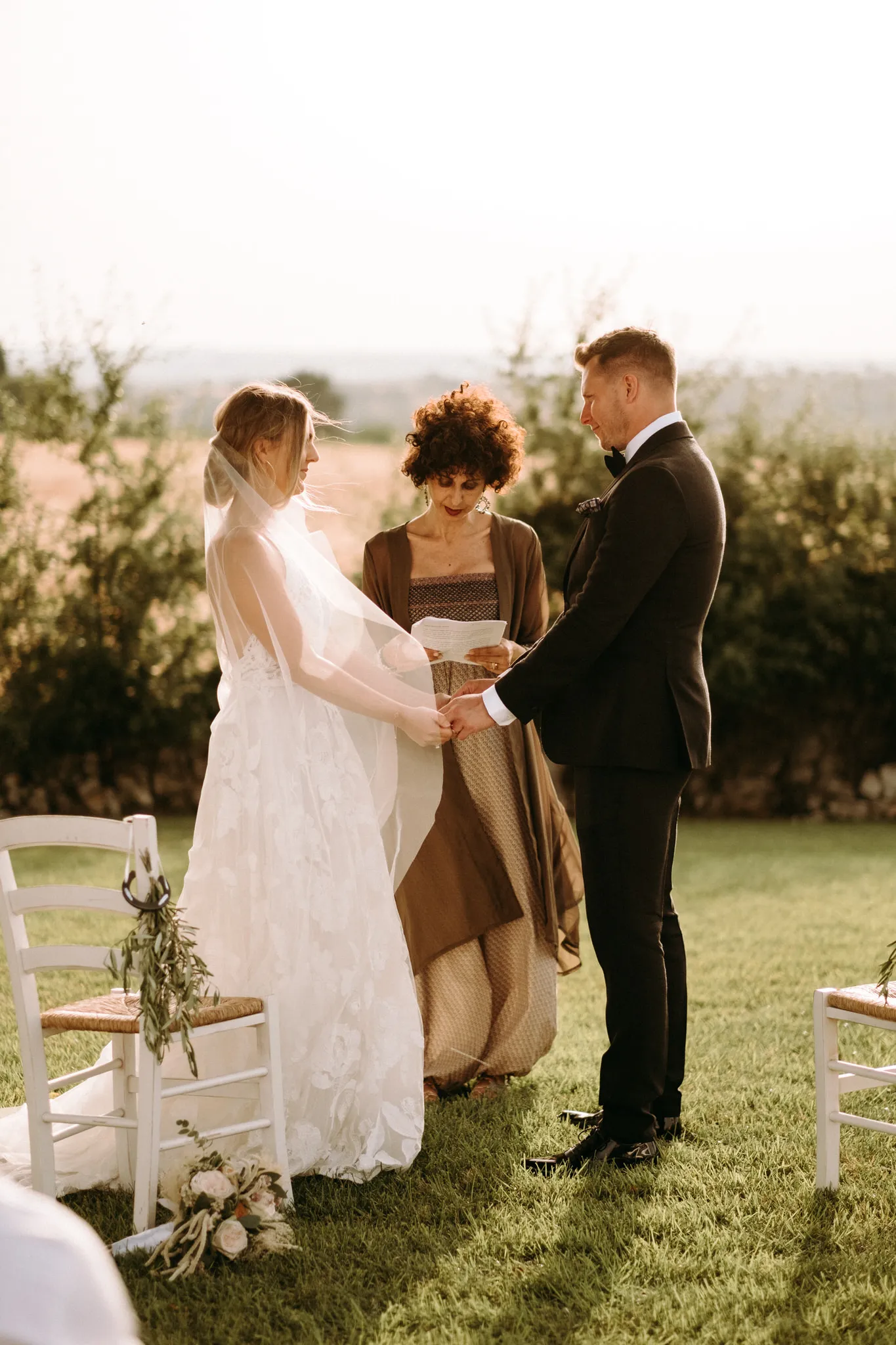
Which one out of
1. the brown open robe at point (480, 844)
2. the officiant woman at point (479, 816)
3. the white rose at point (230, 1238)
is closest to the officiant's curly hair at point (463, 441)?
the officiant woman at point (479, 816)

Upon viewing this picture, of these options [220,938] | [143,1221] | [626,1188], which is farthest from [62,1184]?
[626,1188]

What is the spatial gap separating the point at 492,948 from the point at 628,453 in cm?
164

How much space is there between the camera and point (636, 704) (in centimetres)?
333

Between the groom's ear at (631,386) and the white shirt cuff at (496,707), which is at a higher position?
the groom's ear at (631,386)

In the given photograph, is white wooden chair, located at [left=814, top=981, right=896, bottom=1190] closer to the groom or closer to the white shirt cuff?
the groom

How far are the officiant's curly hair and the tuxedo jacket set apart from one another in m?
0.70

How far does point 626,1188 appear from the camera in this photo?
320cm

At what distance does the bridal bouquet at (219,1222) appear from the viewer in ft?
9.14

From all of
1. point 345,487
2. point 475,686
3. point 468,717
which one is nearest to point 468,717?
point 468,717

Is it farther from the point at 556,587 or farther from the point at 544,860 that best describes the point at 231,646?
the point at 556,587

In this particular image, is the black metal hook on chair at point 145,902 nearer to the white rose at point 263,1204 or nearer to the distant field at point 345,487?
the white rose at point 263,1204

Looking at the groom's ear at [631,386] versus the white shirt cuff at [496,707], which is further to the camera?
the white shirt cuff at [496,707]

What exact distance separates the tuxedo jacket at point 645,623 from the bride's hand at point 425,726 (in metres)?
0.36

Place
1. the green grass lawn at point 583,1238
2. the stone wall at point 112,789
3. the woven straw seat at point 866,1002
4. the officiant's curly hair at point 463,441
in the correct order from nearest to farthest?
the green grass lawn at point 583,1238, the woven straw seat at point 866,1002, the officiant's curly hair at point 463,441, the stone wall at point 112,789
